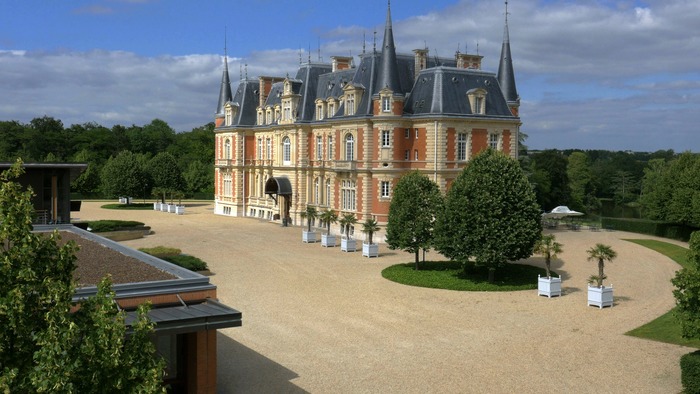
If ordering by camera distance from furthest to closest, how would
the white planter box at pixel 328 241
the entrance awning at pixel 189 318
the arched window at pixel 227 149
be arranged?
1. the arched window at pixel 227 149
2. the white planter box at pixel 328 241
3. the entrance awning at pixel 189 318

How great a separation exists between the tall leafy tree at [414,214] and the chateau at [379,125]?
879cm

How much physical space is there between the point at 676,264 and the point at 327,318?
24521mm

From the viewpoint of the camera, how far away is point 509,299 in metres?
29.6

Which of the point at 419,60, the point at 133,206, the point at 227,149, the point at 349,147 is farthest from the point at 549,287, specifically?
the point at 133,206

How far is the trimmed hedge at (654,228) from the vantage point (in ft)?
170

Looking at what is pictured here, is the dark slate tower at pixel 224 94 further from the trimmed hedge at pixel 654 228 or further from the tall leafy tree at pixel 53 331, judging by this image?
the tall leafy tree at pixel 53 331

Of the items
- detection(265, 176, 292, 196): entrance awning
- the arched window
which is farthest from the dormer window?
the arched window

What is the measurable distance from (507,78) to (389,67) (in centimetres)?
1070

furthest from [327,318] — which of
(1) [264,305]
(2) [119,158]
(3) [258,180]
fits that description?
(2) [119,158]

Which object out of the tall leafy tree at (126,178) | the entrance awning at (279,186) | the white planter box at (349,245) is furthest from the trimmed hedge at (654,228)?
the tall leafy tree at (126,178)

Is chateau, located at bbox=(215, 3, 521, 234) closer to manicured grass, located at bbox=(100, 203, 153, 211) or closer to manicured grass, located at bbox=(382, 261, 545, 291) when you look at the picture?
manicured grass, located at bbox=(382, 261, 545, 291)

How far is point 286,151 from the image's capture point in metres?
60.8

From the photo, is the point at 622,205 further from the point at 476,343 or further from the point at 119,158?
the point at 476,343

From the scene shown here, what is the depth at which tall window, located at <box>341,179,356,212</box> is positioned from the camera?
167 feet
